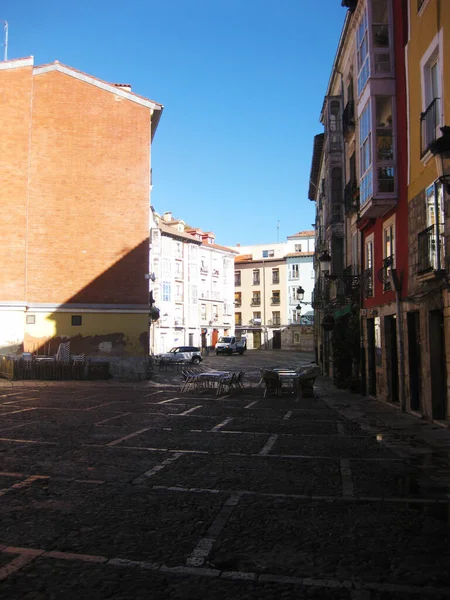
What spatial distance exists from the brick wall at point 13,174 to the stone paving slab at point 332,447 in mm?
19035

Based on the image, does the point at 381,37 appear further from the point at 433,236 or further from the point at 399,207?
the point at 433,236

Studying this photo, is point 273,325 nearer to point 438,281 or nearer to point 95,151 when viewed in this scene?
point 95,151

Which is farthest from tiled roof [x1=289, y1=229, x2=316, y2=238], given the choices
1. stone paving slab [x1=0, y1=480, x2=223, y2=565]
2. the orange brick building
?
stone paving slab [x1=0, y1=480, x2=223, y2=565]

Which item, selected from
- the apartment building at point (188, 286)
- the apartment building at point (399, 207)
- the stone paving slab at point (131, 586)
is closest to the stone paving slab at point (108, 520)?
the stone paving slab at point (131, 586)

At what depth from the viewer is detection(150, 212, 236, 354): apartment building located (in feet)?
192

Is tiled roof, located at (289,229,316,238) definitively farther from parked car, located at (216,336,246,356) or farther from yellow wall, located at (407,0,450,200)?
yellow wall, located at (407,0,450,200)

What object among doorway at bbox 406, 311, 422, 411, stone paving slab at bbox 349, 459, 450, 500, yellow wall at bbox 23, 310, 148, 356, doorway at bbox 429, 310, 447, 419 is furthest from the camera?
yellow wall at bbox 23, 310, 148, 356

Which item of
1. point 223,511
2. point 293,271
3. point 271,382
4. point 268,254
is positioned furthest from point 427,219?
point 268,254

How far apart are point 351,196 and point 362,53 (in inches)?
203

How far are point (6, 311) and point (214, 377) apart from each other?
11.6 meters

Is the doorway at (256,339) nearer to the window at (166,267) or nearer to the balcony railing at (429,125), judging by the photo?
the window at (166,267)

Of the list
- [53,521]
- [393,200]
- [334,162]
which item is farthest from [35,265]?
[53,521]

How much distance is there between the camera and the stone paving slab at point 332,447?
857 centimetres

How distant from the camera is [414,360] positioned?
13.2 meters
